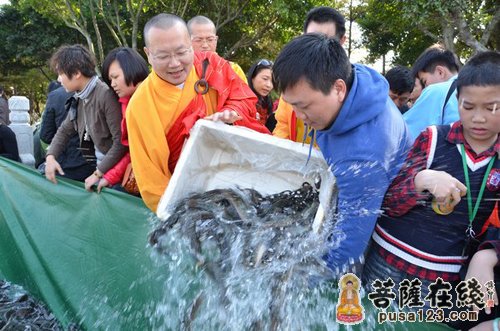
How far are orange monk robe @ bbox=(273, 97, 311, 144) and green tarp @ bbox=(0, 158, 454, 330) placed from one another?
85cm

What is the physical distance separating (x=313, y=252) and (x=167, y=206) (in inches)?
24.4

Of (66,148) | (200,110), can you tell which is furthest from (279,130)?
(66,148)

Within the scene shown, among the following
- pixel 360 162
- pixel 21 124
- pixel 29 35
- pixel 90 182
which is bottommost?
pixel 21 124

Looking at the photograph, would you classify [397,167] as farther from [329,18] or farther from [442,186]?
[329,18]

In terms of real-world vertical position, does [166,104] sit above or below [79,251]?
above

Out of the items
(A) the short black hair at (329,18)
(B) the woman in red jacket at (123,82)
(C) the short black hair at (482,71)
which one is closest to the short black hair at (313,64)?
(C) the short black hair at (482,71)

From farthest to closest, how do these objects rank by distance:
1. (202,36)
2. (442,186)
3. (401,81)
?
(401,81) < (202,36) < (442,186)

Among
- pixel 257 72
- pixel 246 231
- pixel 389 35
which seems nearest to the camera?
pixel 246 231

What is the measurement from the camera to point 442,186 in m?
1.30

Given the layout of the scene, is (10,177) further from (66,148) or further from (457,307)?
(457,307)

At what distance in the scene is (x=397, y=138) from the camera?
1490 mm

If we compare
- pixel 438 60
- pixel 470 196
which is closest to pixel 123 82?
pixel 438 60

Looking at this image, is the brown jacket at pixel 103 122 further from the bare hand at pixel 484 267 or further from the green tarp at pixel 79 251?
the bare hand at pixel 484 267

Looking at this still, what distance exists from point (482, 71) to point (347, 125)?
445 mm
